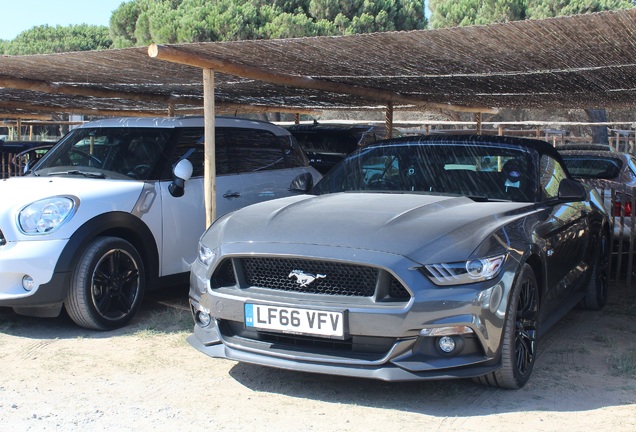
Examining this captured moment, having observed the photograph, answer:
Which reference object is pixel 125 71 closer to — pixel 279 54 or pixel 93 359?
pixel 279 54

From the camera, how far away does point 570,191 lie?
214 inches

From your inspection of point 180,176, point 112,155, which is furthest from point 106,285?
point 112,155

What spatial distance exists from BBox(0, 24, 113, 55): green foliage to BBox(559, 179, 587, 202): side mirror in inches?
1413

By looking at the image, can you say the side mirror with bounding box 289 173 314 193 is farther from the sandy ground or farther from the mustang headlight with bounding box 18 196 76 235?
the mustang headlight with bounding box 18 196 76 235

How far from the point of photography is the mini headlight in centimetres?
470

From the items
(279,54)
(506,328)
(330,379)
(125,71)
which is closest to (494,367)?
(506,328)

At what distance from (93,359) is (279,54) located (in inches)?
119

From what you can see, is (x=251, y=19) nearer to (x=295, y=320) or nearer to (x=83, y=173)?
(x=83, y=173)

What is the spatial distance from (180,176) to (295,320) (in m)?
2.52

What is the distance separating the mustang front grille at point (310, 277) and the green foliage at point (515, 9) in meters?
23.4

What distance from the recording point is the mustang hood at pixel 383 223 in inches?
165

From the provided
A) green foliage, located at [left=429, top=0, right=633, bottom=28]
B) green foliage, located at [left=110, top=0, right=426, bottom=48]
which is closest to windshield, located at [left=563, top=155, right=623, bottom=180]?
green foliage, located at [left=110, top=0, right=426, bottom=48]

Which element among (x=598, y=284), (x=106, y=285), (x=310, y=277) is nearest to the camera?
(x=310, y=277)

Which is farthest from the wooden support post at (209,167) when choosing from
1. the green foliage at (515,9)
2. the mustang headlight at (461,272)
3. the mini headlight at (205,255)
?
the green foliage at (515,9)
